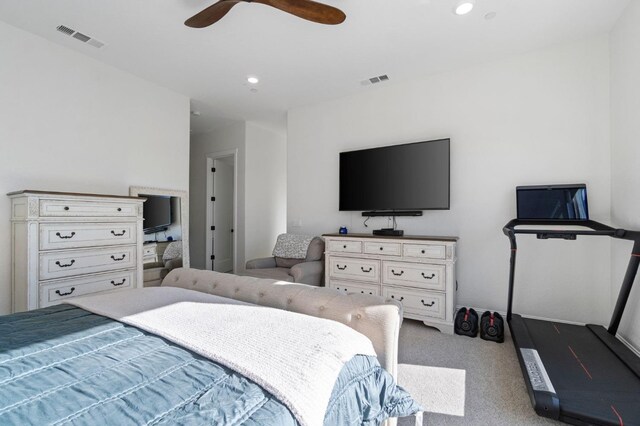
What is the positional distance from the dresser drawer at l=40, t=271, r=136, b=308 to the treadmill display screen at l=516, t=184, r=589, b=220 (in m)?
4.01

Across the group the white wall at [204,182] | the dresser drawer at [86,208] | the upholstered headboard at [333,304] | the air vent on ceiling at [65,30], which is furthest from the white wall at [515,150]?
the air vent on ceiling at [65,30]

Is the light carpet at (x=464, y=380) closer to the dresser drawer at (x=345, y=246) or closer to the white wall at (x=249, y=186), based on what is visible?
the dresser drawer at (x=345, y=246)

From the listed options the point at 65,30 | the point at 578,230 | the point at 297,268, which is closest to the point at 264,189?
the point at 297,268

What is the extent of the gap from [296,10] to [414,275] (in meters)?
2.48

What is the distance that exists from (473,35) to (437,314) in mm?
2675

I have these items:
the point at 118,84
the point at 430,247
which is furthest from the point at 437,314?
the point at 118,84

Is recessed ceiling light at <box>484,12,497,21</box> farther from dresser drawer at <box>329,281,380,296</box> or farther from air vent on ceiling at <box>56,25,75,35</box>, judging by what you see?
air vent on ceiling at <box>56,25,75,35</box>

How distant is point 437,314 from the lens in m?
2.72

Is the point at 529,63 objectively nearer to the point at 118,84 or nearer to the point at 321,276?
the point at 321,276

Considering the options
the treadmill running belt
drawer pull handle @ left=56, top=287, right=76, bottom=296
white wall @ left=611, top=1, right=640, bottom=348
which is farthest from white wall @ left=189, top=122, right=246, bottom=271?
white wall @ left=611, top=1, right=640, bottom=348

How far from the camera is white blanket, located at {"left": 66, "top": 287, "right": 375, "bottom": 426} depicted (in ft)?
2.43

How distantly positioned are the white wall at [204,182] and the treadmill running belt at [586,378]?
4.23m

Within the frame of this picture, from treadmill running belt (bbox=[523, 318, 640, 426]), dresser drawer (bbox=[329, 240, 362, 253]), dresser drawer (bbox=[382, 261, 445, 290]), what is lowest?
treadmill running belt (bbox=[523, 318, 640, 426])

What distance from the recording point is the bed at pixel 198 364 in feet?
2.16
